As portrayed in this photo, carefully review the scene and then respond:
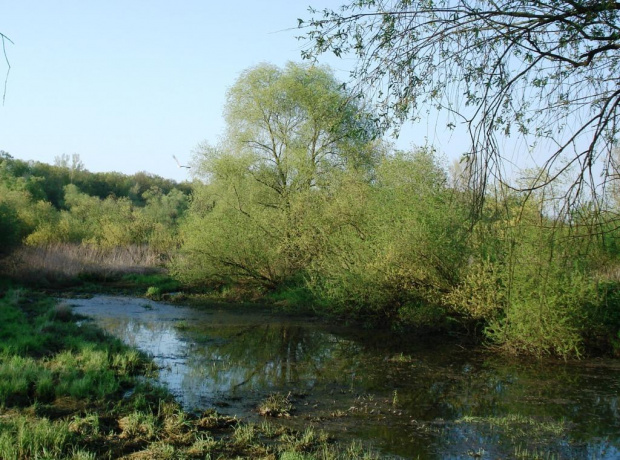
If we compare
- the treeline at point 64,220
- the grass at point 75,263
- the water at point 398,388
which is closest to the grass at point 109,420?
the water at point 398,388

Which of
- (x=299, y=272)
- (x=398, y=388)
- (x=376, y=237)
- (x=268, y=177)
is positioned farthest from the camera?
(x=268, y=177)

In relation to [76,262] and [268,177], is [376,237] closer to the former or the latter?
[268,177]

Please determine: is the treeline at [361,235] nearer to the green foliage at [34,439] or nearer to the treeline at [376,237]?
the treeline at [376,237]

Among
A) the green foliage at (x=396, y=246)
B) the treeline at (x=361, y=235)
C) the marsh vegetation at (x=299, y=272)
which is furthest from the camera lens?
the green foliage at (x=396, y=246)

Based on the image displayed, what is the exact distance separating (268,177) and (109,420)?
56.9ft

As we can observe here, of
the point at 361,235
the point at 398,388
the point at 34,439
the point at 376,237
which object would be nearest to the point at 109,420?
the point at 34,439

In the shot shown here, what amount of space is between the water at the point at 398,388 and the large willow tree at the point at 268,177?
5241 millimetres

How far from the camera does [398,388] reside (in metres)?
9.60

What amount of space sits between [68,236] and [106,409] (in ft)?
77.7

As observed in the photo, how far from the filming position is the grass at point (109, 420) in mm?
5879

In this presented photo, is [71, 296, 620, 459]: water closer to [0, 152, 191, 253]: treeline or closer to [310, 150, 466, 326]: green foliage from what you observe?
[310, 150, 466, 326]: green foliage

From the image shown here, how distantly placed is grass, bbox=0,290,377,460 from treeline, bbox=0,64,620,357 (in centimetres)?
335

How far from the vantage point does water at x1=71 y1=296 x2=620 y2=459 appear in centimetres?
715

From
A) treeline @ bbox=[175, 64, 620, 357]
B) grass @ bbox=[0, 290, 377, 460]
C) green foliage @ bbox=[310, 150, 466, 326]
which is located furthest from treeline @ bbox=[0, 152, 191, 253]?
grass @ bbox=[0, 290, 377, 460]
